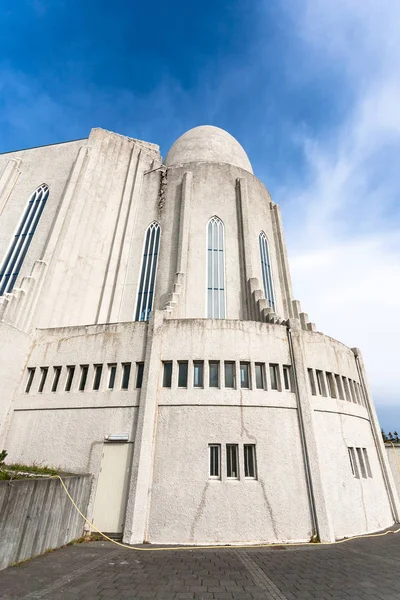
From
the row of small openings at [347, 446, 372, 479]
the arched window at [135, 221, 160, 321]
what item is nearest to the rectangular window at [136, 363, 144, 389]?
the arched window at [135, 221, 160, 321]

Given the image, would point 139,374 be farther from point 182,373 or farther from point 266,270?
point 266,270

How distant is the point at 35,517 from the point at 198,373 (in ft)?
23.0

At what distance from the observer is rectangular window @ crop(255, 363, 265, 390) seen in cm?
1291

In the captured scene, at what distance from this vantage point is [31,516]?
8094 mm

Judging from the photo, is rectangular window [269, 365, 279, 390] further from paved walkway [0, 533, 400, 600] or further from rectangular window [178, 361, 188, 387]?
paved walkway [0, 533, 400, 600]

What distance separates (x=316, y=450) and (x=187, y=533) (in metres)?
5.63

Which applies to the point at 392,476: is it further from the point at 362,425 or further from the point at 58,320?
the point at 58,320

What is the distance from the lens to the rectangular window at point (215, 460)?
11.4m

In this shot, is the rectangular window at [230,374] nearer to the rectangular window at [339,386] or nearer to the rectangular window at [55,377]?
the rectangular window at [339,386]

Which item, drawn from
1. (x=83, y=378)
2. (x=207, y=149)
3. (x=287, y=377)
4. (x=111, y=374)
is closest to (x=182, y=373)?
(x=111, y=374)

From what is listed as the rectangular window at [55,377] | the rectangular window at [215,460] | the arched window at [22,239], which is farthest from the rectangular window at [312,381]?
the arched window at [22,239]

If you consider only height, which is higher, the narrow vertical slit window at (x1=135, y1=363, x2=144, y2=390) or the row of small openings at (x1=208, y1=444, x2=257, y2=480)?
the narrow vertical slit window at (x1=135, y1=363, x2=144, y2=390)

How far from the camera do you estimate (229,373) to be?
1298 centimetres

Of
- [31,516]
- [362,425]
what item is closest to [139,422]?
[31,516]
